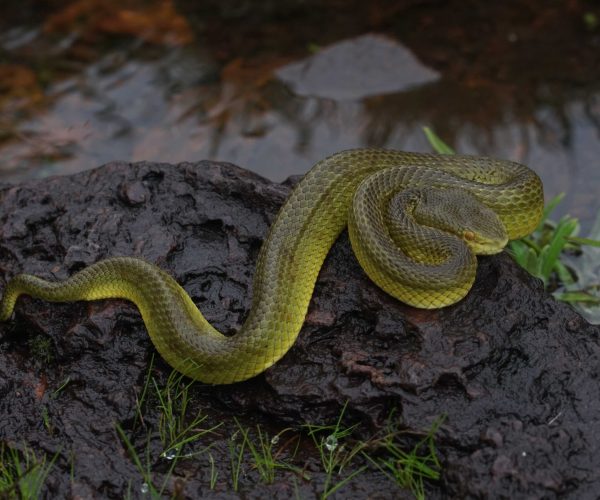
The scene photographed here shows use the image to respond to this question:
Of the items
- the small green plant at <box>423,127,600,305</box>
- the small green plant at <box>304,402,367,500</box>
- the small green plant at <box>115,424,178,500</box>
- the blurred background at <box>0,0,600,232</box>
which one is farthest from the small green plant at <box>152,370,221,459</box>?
the blurred background at <box>0,0,600,232</box>

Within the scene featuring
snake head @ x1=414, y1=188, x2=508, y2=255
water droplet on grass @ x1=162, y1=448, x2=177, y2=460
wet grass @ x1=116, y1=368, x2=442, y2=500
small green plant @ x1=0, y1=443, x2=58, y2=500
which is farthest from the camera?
snake head @ x1=414, y1=188, x2=508, y2=255

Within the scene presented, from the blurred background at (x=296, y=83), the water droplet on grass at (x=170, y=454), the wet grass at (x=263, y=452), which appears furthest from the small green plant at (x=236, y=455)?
the blurred background at (x=296, y=83)

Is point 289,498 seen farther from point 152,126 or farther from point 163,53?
point 163,53

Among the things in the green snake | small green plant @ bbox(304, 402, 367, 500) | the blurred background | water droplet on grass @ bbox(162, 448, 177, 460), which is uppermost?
the green snake

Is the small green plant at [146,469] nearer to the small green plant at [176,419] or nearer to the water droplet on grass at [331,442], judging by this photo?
the small green plant at [176,419]

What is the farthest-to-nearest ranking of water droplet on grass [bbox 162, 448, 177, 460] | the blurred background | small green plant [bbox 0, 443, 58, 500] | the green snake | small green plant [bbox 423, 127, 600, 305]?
the blurred background, small green plant [bbox 423, 127, 600, 305], the green snake, water droplet on grass [bbox 162, 448, 177, 460], small green plant [bbox 0, 443, 58, 500]

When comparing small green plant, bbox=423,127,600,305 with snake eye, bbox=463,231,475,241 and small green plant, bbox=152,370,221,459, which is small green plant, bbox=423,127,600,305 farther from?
small green plant, bbox=152,370,221,459
